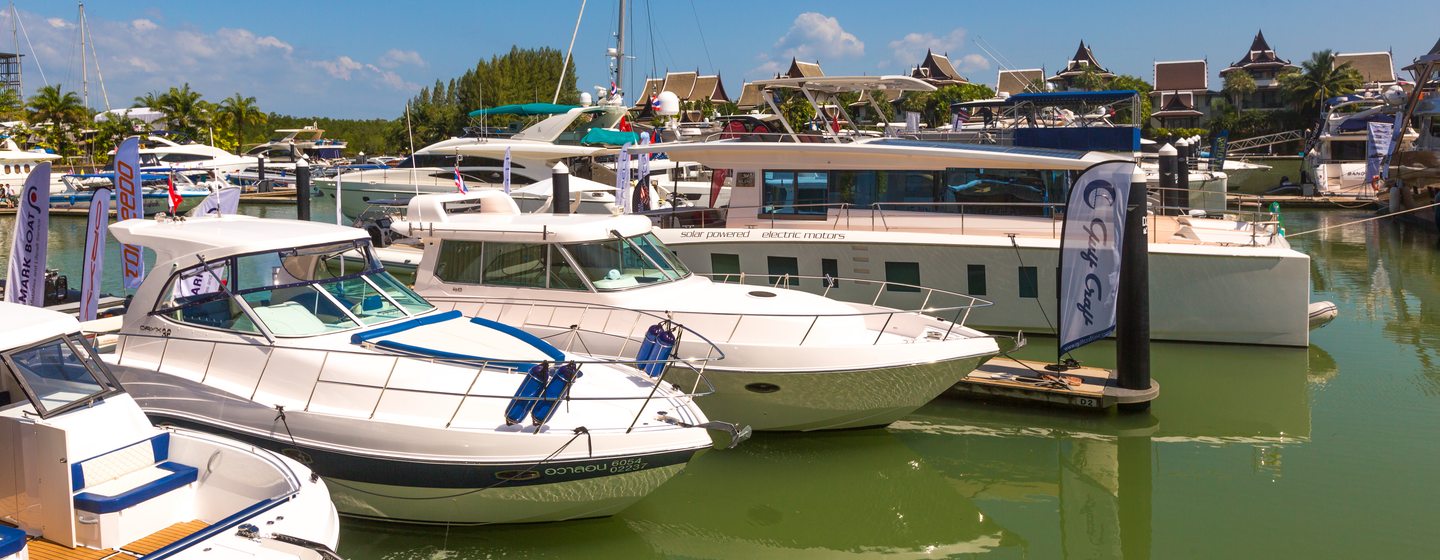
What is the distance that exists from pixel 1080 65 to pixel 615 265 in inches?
2962

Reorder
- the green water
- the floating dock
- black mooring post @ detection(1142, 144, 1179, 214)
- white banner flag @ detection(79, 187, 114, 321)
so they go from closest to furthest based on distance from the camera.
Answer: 1. the green water
2. the floating dock
3. white banner flag @ detection(79, 187, 114, 321)
4. black mooring post @ detection(1142, 144, 1179, 214)

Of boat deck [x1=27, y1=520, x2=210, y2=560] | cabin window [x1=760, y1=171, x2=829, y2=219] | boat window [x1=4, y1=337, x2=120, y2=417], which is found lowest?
boat deck [x1=27, y1=520, x2=210, y2=560]

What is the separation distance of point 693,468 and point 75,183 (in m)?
42.8

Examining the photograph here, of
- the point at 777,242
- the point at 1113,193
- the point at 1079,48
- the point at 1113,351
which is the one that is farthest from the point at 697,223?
the point at 1079,48

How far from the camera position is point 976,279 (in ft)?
52.6

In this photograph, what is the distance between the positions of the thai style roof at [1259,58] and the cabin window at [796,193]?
239ft

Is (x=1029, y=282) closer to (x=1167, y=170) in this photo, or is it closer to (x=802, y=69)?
(x=1167, y=170)

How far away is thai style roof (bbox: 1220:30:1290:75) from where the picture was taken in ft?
257

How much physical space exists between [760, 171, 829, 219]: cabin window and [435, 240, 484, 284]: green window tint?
22.3ft

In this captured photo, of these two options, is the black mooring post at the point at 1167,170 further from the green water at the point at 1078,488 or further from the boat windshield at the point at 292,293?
the boat windshield at the point at 292,293

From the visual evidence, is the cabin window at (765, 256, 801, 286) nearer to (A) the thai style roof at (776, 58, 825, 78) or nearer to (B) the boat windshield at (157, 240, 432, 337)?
(B) the boat windshield at (157, 240, 432, 337)

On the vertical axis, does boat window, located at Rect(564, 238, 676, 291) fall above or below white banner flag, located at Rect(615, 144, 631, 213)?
below

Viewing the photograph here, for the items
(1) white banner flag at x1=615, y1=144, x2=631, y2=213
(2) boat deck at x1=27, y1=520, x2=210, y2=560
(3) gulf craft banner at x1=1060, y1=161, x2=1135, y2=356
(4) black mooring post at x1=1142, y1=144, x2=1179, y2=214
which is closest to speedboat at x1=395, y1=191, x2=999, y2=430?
(3) gulf craft banner at x1=1060, y1=161, x2=1135, y2=356

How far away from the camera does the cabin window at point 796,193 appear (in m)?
17.8
